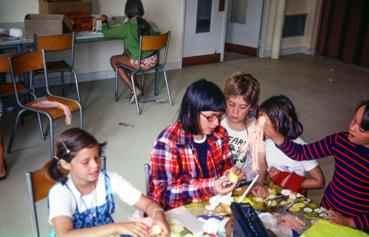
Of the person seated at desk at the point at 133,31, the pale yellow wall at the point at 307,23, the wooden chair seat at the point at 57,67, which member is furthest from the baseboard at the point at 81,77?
the pale yellow wall at the point at 307,23

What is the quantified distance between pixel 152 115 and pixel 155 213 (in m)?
2.87

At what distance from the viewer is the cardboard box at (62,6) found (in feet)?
14.5

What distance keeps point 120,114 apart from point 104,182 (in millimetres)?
2724

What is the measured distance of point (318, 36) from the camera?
24.5ft

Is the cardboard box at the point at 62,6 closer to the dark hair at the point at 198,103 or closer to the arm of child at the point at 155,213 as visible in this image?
the dark hair at the point at 198,103

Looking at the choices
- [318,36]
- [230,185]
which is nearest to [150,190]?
[230,185]

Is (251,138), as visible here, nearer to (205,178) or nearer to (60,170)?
(205,178)

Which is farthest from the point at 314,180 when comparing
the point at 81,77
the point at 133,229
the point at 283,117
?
the point at 81,77

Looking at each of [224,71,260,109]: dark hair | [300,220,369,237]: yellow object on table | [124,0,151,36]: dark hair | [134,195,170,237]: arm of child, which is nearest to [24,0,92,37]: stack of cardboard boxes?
[124,0,151,36]: dark hair

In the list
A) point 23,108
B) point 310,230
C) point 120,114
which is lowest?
point 120,114

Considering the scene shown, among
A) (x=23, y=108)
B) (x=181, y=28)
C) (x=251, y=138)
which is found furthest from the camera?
(x=181, y=28)

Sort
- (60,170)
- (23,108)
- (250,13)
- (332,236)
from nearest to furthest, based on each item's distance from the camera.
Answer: (332,236)
(60,170)
(23,108)
(250,13)

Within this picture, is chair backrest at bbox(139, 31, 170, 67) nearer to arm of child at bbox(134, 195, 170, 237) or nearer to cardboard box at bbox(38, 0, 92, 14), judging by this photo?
cardboard box at bbox(38, 0, 92, 14)

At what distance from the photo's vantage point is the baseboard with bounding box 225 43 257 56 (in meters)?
7.17
